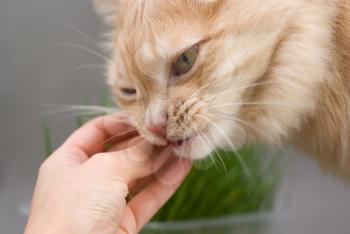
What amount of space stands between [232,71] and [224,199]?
69 cm

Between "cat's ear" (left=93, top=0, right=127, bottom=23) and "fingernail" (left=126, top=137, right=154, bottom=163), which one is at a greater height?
"cat's ear" (left=93, top=0, right=127, bottom=23)

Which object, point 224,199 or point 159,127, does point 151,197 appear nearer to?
point 159,127

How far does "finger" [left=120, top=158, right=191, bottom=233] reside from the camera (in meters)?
0.88

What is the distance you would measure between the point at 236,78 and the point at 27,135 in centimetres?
107

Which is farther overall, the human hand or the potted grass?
the potted grass

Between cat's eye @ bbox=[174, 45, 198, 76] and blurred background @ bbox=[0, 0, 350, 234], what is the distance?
748mm

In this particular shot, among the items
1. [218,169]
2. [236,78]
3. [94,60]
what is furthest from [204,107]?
[94,60]

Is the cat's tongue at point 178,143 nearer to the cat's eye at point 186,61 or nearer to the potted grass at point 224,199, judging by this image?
the cat's eye at point 186,61

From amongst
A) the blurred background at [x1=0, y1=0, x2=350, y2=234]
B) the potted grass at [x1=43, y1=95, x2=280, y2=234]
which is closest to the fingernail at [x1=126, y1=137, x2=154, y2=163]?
the potted grass at [x1=43, y1=95, x2=280, y2=234]

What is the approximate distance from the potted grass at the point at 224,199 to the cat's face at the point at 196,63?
1.60ft

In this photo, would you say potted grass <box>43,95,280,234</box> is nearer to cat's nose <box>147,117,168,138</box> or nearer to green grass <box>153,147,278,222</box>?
green grass <box>153,147,278,222</box>

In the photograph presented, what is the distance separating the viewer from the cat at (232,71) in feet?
2.50

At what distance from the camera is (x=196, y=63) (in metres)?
0.76

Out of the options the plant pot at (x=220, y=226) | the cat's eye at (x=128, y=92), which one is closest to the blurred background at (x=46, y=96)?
the plant pot at (x=220, y=226)
